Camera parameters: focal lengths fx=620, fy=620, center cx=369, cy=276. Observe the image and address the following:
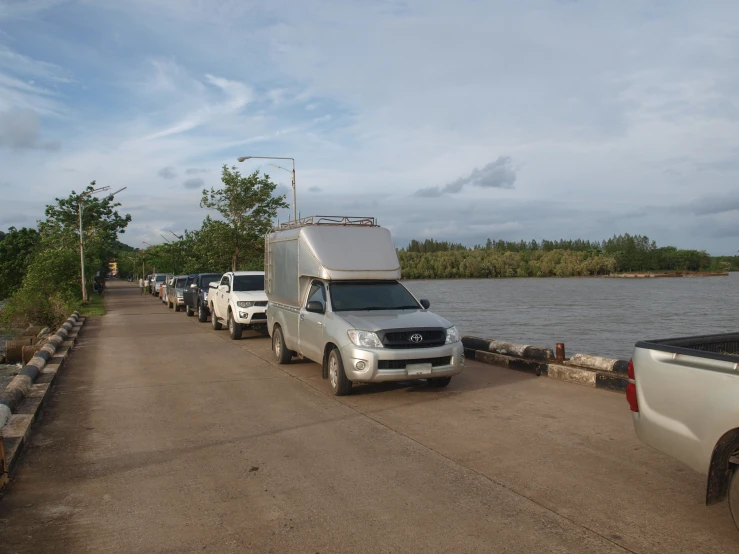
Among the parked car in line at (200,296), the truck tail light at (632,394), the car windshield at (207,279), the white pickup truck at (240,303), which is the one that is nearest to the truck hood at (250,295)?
the white pickup truck at (240,303)

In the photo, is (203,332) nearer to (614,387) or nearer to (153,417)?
(153,417)

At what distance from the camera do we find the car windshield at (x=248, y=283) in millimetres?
17484

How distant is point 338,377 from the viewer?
896cm

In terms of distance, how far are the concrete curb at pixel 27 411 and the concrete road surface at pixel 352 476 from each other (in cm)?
18

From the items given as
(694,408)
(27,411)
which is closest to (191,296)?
(27,411)

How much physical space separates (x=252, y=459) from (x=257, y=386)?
12.7 ft

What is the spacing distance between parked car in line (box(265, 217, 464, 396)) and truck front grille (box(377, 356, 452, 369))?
14mm

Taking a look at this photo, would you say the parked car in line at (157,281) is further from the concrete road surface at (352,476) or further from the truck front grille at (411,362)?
the truck front grille at (411,362)

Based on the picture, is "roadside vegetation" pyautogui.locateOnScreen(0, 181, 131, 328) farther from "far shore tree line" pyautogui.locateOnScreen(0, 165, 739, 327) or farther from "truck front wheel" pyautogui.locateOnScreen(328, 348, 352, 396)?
"truck front wheel" pyautogui.locateOnScreen(328, 348, 352, 396)

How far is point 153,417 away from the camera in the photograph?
7.98 meters

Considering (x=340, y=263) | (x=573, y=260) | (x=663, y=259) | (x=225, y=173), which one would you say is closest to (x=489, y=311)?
(x=225, y=173)

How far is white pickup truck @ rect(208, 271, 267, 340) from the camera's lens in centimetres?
1636

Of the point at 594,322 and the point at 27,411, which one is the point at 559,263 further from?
the point at 27,411

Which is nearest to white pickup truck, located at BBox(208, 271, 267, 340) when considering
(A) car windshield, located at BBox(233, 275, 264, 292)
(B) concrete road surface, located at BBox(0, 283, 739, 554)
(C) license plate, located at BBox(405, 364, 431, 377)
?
(A) car windshield, located at BBox(233, 275, 264, 292)
